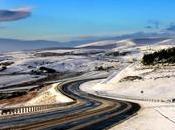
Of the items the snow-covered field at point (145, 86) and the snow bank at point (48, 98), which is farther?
the snow bank at point (48, 98)

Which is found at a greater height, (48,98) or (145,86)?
(145,86)

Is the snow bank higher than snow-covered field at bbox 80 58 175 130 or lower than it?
lower

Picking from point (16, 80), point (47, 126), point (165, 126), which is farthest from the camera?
point (16, 80)

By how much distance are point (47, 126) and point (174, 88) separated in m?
50.1

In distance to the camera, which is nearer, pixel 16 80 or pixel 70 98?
pixel 70 98

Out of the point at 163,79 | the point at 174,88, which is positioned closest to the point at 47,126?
the point at 174,88

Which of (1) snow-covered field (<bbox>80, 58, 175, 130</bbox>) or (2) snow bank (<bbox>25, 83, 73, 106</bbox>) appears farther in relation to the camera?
(2) snow bank (<bbox>25, 83, 73, 106</bbox>)

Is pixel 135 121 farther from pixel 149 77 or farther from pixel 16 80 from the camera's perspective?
pixel 16 80

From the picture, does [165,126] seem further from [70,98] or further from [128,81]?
[128,81]

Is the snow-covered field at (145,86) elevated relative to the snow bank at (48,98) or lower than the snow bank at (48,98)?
elevated

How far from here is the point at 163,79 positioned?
281 ft

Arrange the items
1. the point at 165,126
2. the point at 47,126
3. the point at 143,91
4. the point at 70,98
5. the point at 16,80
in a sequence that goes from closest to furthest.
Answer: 1. the point at 47,126
2. the point at 165,126
3. the point at 70,98
4. the point at 143,91
5. the point at 16,80

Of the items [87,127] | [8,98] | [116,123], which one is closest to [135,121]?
[116,123]

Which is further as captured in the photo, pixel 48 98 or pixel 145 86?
pixel 145 86
